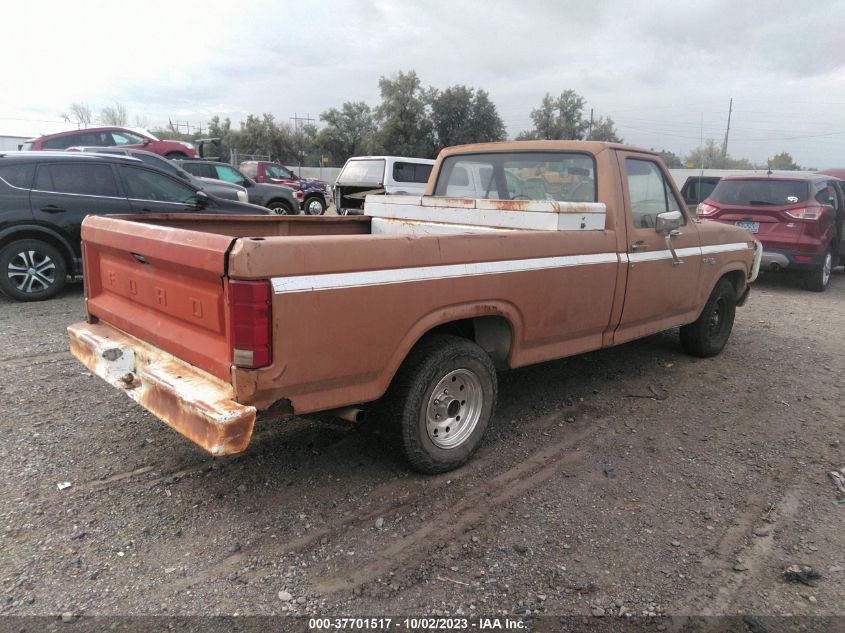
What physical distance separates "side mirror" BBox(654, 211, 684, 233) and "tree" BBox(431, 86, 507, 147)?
4218 centimetres

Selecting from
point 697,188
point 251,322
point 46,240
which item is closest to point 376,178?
point 697,188

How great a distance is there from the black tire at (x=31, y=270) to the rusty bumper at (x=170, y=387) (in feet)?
13.2

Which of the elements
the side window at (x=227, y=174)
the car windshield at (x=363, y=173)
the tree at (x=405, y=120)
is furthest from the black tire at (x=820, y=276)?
the tree at (x=405, y=120)

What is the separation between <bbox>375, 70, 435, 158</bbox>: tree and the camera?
4512 cm

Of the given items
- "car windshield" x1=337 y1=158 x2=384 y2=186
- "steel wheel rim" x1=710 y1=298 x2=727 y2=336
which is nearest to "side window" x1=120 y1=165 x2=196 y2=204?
"car windshield" x1=337 y1=158 x2=384 y2=186

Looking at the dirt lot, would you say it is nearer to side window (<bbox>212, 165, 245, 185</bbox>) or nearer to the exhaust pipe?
the exhaust pipe

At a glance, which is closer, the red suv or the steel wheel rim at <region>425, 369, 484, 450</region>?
the steel wheel rim at <region>425, 369, 484, 450</region>

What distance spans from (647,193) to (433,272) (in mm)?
2480

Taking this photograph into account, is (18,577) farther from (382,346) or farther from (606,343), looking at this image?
(606,343)

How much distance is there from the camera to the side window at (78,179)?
7117 mm

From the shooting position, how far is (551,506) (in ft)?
10.5

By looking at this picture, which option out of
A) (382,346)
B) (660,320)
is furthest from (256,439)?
(660,320)

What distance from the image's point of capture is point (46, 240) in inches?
278

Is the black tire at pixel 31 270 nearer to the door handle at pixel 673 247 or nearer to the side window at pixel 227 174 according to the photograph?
the door handle at pixel 673 247
